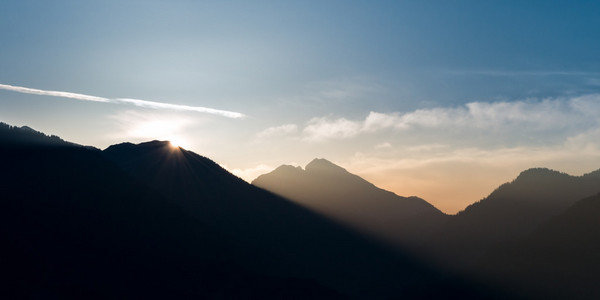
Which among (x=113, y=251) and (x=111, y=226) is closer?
(x=113, y=251)

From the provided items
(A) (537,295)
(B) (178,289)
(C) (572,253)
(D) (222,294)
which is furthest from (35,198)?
(C) (572,253)

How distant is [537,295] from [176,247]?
155390mm

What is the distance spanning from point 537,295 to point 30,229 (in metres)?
197

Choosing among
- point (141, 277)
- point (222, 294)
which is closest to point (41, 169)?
point (141, 277)

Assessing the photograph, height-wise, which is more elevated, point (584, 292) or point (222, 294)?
point (584, 292)

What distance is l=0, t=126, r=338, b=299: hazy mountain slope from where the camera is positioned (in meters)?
126

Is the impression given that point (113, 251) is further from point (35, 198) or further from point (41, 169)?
point (41, 169)

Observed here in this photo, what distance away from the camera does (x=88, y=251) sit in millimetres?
147125

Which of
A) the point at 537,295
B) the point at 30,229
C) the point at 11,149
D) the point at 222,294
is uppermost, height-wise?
the point at 11,149

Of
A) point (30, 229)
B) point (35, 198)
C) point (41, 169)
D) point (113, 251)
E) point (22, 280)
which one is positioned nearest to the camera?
point (22, 280)

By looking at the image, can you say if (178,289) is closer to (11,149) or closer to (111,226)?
(111,226)

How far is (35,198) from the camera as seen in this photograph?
16712 cm

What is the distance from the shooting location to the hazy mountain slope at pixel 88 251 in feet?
413

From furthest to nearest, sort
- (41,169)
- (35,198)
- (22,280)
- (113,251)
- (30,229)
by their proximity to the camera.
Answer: (41,169)
(35,198)
(113,251)
(30,229)
(22,280)
